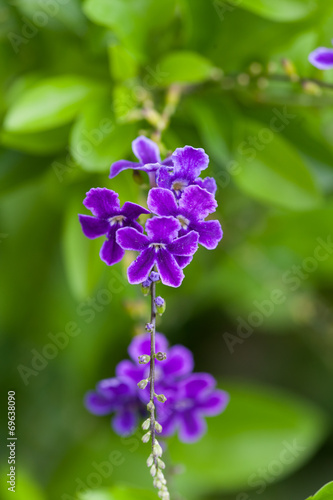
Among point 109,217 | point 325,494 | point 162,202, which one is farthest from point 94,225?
point 325,494

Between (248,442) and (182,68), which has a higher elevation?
(182,68)

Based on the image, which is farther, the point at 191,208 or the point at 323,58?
the point at 323,58

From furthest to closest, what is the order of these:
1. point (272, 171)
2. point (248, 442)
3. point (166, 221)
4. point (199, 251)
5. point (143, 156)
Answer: point (248, 442)
point (199, 251)
point (272, 171)
point (143, 156)
point (166, 221)

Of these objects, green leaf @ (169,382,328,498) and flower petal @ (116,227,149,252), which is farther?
green leaf @ (169,382,328,498)

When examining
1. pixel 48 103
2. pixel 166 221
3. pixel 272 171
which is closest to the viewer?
pixel 166 221

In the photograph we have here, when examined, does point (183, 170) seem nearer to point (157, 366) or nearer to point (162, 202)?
point (162, 202)

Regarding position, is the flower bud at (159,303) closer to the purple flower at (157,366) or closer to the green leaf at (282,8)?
the purple flower at (157,366)

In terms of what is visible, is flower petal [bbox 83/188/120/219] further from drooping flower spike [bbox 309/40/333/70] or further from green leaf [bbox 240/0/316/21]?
green leaf [bbox 240/0/316/21]

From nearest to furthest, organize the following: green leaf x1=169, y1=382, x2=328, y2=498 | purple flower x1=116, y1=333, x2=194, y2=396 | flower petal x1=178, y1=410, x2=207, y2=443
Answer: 1. purple flower x1=116, y1=333, x2=194, y2=396
2. flower petal x1=178, y1=410, x2=207, y2=443
3. green leaf x1=169, y1=382, x2=328, y2=498

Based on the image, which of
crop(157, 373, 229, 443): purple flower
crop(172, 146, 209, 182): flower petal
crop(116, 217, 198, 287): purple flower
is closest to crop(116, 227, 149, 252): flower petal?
crop(116, 217, 198, 287): purple flower
